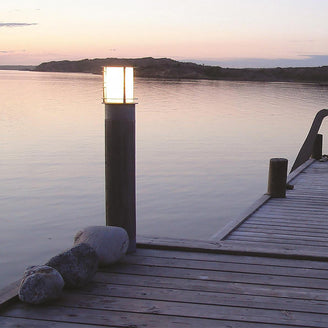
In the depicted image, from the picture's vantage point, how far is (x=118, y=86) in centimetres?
438

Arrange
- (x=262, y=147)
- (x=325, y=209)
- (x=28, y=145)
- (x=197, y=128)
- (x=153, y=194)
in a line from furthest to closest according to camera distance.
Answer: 1. (x=197, y=128)
2. (x=262, y=147)
3. (x=28, y=145)
4. (x=153, y=194)
5. (x=325, y=209)

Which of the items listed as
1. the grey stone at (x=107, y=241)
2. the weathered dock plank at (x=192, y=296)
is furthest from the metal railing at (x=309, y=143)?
the grey stone at (x=107, y=241)

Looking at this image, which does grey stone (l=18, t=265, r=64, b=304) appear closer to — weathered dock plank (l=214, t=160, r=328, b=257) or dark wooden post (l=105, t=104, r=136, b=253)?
dark wooden post (l=105, t=104, r=136, b=253)

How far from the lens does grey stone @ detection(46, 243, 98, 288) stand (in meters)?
3.75

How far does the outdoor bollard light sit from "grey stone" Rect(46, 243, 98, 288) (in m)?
0.64

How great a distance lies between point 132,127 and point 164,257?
1198 millimetres

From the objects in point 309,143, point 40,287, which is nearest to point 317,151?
point 309,143

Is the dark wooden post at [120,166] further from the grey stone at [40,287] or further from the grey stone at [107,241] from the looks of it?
the grey stone at [40,287]

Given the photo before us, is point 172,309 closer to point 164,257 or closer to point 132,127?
point 164,257

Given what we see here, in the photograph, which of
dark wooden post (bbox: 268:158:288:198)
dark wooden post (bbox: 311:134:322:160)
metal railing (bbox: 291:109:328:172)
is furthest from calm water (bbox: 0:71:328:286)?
dark wooden post (bbox: 268:158:288:198)

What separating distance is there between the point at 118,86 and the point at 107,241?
4.41 ft

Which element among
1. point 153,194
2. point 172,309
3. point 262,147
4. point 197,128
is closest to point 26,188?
point 153,194

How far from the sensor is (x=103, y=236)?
13.9ft

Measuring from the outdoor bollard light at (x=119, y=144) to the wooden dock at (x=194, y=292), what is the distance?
0.43 metres
